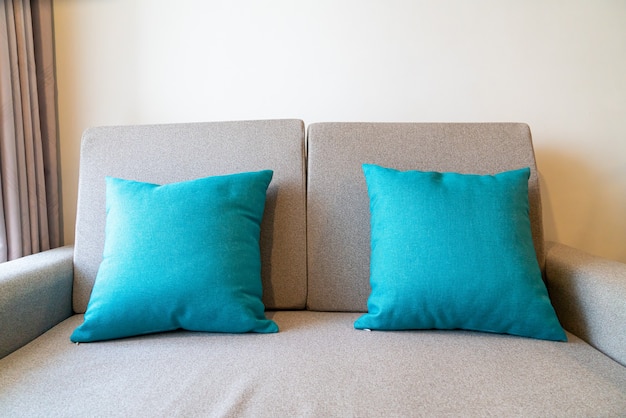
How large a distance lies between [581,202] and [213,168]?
1.46 m

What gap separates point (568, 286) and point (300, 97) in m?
1.17

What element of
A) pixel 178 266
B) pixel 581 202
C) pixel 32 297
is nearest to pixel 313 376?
pixel 178 266

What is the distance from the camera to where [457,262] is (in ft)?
3.71

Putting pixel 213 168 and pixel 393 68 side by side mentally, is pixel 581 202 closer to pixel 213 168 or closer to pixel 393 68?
pixel 393 68

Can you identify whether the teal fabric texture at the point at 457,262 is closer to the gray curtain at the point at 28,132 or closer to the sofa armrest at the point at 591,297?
the sofa armrest at the point at 591,297

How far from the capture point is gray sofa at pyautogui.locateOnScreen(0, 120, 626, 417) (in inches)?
33.7

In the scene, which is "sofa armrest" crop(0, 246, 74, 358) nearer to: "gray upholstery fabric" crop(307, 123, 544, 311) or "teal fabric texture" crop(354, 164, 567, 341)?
"gray upholstery fabric" crop(307, 123, 544, 311)

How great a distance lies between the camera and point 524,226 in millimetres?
1216

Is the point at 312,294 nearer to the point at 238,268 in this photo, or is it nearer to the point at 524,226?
the point at 238,268

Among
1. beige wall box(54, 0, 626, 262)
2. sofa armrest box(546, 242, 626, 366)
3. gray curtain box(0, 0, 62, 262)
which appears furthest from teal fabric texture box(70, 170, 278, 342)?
sofa armrest box(546, 242, 626, 366)

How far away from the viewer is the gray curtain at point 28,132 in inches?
59.3

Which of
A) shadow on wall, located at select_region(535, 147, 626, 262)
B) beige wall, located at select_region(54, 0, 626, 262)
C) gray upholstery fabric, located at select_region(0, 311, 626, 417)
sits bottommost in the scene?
gray upholstery fabric, located at select_region(0, 311, 626, 417)

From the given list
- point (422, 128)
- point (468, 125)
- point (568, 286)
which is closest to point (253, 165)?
point (422, 128)

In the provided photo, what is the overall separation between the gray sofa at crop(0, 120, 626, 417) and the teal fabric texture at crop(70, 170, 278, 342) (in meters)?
0.07
